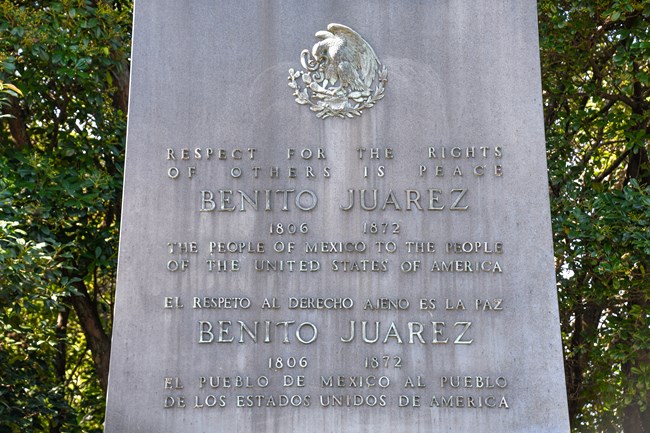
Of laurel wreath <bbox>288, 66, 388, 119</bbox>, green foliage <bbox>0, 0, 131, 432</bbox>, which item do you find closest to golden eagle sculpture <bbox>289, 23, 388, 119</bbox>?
laurel wreath <bbox>288, 66, 388, 119</bbox>

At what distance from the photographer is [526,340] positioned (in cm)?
797

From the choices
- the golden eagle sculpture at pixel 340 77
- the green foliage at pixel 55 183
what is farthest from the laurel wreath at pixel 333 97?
the green foliage at pixel 55 183

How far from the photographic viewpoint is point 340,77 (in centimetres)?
844

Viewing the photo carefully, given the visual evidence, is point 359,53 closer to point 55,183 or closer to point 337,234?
point 337,234

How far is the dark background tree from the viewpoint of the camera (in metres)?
11.3

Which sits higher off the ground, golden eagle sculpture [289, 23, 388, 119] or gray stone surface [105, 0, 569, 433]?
golden eagle sculpture [289, 23, 388, 119]

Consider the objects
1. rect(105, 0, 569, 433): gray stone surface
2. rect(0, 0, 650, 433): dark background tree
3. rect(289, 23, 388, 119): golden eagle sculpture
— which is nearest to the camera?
rect(105, 0, 569, 433): gray stone surface

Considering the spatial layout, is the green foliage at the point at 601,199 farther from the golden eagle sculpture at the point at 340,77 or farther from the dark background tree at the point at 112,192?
the golden eagle sculpture at the point at 340,77

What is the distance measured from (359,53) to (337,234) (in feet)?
5.32

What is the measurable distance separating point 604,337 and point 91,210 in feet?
22.1

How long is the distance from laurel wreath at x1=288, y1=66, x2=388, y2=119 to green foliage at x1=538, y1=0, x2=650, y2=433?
4.02 metres

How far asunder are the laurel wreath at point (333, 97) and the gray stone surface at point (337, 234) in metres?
0.08

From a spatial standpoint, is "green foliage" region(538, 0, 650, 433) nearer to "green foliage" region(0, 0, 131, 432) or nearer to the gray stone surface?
the gray stone surface

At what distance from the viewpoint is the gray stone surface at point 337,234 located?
789 centimetres
